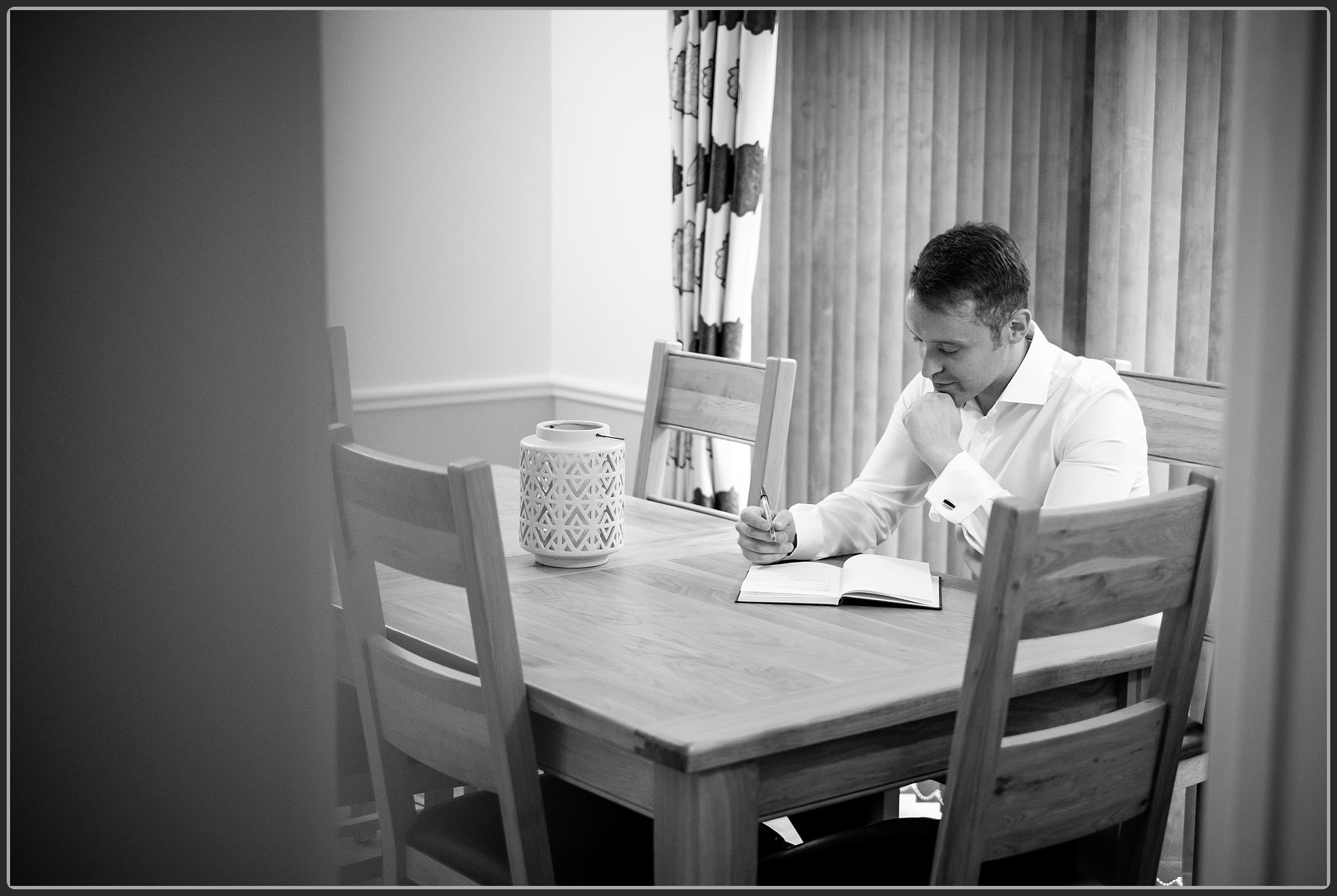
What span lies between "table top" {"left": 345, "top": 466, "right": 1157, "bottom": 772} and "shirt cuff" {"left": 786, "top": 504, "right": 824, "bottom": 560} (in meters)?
0.09

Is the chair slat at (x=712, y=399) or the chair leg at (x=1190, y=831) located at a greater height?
the chair slat at (x=712, y=399)

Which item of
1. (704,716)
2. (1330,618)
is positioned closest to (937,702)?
(704,716)

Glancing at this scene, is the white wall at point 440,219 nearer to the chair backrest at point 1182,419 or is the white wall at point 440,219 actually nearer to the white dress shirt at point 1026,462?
the white dress shirt at point 1026,462

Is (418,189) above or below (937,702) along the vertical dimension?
above

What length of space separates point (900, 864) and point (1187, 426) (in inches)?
36.9

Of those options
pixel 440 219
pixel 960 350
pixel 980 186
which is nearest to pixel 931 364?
pixel 960 350

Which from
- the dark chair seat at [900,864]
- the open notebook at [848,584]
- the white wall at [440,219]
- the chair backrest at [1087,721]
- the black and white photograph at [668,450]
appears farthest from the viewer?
the white wall at [440,219]

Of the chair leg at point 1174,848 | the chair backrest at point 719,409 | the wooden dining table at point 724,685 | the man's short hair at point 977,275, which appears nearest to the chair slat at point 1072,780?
the wooden dining table at point 724,685

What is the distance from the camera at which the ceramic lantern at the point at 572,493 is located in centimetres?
176

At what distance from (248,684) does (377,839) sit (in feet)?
6.81

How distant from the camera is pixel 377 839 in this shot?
2486mm

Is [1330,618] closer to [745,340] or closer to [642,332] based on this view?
[745,340]

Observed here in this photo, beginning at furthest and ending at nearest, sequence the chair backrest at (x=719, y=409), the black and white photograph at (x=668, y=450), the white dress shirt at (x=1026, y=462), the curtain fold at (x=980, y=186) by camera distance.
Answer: the curtain fold at (x=980, y=186)
the chair backrest at (x=719, y=409)
the white dress shirt at (x=1026, y=462)
the black and white photograph at (x=668, y=450)

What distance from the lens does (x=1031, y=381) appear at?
1.85m
